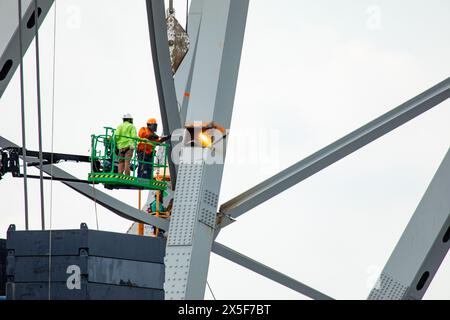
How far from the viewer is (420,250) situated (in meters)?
20.2

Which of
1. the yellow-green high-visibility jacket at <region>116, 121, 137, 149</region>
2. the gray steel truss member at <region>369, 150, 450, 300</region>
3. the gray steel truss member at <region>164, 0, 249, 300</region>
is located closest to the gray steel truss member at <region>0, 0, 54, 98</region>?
the gray steel truss member at <region>164, 0, 249, 300</region>

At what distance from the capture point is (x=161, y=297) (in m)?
13.5

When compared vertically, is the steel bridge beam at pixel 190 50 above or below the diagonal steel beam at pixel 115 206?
above

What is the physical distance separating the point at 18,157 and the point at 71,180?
176 cm

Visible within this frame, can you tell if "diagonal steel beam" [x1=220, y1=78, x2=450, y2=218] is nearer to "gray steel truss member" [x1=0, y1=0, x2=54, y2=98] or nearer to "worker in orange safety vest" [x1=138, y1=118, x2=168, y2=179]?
"worker in orange safety vest" [x1=138, y1=118, x2=168, y2=179]

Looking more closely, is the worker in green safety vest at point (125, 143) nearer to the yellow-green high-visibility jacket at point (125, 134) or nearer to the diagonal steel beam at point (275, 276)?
the yellow-green high-visibility jacket at point (125, 134)

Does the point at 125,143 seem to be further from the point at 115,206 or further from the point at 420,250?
the point at 420,250

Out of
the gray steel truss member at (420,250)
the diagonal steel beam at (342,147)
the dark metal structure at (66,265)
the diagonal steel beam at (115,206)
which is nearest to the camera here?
the dark metal structure at (66,265)

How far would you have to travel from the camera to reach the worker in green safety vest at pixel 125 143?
2370 cm

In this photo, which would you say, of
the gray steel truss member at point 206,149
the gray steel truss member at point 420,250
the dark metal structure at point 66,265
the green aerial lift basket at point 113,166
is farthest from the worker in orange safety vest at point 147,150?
the dark metal structure at point 66,265

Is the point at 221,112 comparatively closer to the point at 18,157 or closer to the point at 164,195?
the point at 18,157

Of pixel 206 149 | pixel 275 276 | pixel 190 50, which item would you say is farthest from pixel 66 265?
pixel 190 50

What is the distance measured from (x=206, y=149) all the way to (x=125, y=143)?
17.1 feet
